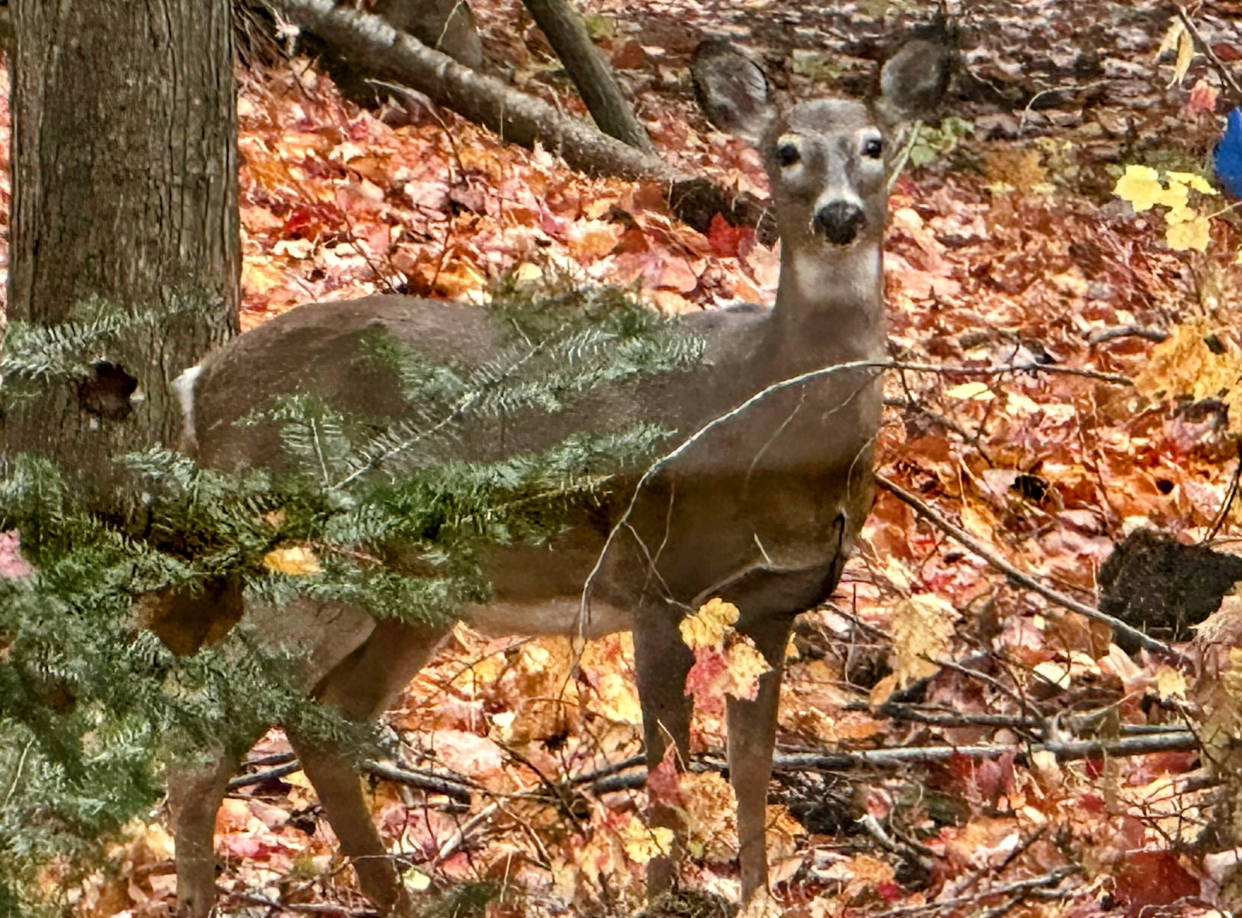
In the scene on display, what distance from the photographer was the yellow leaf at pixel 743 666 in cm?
309

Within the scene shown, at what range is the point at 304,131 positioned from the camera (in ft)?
18.6

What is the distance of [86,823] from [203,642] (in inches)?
19.6

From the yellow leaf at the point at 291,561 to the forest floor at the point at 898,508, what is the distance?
2.77 feet

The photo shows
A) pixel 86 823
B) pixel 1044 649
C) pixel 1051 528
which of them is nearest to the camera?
pixel 86 823

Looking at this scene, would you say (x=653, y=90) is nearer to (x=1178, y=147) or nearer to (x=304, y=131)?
(x=304, y=131)

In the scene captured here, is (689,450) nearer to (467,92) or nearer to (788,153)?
(788,153)

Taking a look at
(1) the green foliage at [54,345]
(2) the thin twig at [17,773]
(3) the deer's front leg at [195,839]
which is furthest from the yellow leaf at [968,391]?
(2) the thin twig at [17,773]

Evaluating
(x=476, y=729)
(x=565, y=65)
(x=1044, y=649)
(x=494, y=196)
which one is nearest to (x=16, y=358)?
(x=476, y=729)

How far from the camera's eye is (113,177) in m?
3.39

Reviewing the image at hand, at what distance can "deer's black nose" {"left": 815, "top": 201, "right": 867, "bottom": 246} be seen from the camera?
121 inches

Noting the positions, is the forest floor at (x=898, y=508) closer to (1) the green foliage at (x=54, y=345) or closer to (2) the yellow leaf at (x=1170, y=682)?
(2) the yellow leaf at (x=1170, y=682)

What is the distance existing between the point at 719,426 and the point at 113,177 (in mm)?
1151

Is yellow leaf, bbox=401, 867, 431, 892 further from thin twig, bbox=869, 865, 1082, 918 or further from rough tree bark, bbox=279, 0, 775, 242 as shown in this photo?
rough tree bark, bbox=279, 0, 775, 242

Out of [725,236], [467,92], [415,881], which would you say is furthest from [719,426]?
[467,92]
